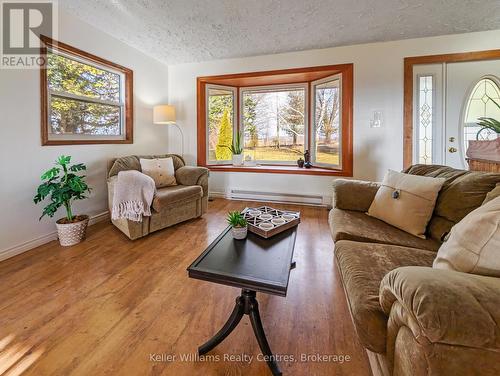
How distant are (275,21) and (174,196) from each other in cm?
225

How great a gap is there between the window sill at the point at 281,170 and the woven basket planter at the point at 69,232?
222 cm

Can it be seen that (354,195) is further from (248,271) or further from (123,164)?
(123,164)

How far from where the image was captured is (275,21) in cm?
281

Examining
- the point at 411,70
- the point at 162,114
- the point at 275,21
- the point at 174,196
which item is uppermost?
the point at 275,21

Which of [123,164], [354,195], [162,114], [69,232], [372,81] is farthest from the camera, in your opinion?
[162,114]

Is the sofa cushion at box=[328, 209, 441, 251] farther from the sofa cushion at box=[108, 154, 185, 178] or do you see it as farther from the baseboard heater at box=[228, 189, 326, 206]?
the sofa cushion at box=[108, 154, 185, 178]

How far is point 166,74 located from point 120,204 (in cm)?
277

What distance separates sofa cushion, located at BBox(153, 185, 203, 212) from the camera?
262 cm

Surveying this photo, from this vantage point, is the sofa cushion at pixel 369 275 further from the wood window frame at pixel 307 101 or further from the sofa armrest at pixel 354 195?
the wood window frame at pixel 307 101

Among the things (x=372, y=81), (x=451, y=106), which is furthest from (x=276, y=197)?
(x=451, y=106)

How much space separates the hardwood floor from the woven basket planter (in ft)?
0.40

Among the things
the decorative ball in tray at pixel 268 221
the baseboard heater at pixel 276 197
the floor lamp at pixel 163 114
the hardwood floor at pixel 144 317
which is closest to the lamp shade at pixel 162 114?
the floor lamp at pixel 163 114

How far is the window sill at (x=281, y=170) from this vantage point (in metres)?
3.76

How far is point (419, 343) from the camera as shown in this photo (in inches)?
25.6
